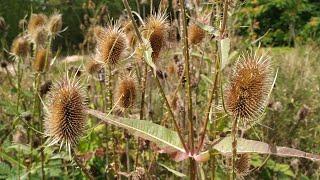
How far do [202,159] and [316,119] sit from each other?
317 cm

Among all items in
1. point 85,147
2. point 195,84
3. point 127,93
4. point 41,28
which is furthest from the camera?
point 85,147

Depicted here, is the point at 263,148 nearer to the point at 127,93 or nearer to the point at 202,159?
the point at 202,159

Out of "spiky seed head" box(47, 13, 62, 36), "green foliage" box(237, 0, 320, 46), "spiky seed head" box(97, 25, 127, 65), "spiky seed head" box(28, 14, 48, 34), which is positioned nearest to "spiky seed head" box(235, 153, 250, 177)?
"spiky seed head" box(97, 25, 127, 65)

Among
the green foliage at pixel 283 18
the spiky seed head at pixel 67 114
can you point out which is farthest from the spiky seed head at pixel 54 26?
the green foliage at pixel 283 18

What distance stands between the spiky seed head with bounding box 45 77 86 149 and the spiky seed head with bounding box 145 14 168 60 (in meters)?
0.35

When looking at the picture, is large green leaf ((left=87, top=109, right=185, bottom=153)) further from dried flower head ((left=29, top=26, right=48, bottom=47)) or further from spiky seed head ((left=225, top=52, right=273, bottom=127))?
dried flower head ((left=29, top=26, right=48, bottom=47))

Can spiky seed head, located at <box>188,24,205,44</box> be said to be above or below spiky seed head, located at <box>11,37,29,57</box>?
above

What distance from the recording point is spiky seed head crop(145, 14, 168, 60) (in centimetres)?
189

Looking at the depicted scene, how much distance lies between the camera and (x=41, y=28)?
2.90m

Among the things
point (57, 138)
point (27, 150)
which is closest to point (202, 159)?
point (57, 138)

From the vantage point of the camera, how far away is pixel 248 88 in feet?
4.88

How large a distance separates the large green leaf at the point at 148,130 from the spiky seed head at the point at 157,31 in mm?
344

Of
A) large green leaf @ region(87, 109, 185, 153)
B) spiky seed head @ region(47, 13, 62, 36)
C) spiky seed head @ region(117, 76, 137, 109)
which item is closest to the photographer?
large green leaf @ region(87, 109, 185, 153)

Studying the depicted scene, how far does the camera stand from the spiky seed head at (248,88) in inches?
58.2
